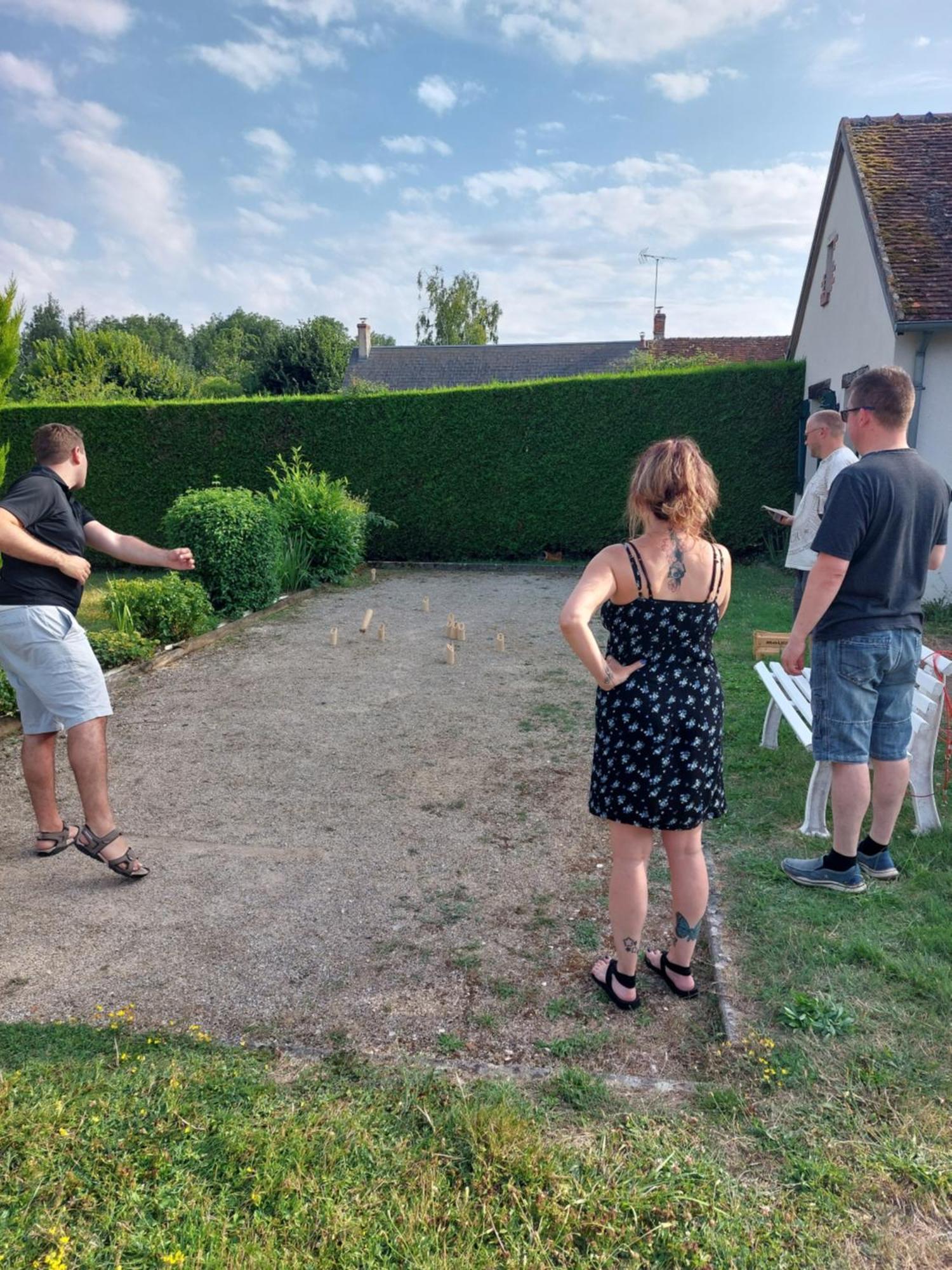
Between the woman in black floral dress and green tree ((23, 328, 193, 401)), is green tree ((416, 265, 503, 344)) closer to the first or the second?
green tree ((23, 328, 193, 401))

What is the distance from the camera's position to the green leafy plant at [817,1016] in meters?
2.57

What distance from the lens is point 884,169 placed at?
36.3 ft

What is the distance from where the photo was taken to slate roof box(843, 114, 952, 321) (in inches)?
357

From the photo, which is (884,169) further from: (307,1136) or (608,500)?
(307,1136)

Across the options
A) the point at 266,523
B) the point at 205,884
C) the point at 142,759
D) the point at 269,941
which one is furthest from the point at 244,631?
the point at 269,941

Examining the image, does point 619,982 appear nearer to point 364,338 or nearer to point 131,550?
point 131,550

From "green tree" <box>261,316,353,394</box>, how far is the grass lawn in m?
29.0

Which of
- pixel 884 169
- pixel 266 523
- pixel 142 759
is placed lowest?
pixel 142 759

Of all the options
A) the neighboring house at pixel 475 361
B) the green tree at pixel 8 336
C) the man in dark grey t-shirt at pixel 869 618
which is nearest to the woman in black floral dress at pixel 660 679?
the man in dark grey t-shirt at pixel 869 618

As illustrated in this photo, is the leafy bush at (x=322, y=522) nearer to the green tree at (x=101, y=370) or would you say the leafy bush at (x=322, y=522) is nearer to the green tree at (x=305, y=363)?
the green tree at (x=101, y=370)

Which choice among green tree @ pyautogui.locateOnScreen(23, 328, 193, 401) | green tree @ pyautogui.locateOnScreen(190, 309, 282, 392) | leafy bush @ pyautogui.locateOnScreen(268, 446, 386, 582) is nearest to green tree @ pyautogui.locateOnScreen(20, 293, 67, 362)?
green tree @ pyautogui.locateOnScreen(190, 309, 282, 392)

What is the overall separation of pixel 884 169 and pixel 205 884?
493 inches

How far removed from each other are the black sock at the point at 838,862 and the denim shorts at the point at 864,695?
1.31 ft

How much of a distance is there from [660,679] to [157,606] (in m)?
6.68
